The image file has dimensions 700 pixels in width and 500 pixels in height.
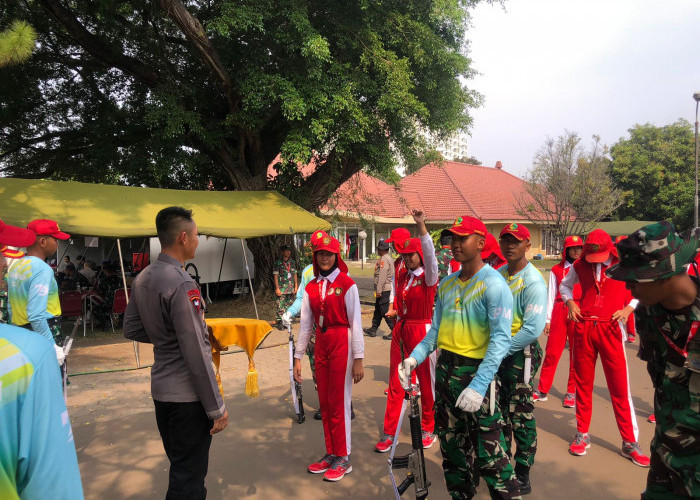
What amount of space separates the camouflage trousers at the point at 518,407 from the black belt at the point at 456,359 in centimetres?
83

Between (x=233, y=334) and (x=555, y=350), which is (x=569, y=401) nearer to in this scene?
(x=555, y=350)

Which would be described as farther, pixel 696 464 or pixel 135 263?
pixel 135 263

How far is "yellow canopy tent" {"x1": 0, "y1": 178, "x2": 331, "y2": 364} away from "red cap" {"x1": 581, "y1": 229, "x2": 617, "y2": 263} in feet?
22.1

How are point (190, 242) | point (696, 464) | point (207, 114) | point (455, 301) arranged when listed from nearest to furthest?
1. point (696, 464)
2. point (190, 242)
3. point (455, 301)
4. point (207, 114)

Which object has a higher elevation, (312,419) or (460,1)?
(460,1)

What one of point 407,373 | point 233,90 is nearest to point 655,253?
point 407,373

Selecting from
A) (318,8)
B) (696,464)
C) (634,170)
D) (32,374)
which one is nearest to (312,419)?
(696,464)

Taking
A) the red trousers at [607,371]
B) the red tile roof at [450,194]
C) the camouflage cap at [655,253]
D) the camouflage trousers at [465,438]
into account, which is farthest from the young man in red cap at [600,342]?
the red tile roof at [450,194]

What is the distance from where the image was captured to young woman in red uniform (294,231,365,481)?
392 cm

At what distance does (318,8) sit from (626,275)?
413 inches

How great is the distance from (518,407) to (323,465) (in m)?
1.70

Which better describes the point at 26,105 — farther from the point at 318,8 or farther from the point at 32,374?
the point at 32,374

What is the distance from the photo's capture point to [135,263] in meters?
14.2

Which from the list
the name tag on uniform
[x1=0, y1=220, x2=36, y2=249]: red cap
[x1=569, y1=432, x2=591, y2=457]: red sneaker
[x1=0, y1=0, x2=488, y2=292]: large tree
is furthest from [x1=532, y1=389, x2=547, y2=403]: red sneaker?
[x1=0, y1=0, x2=488, y2=292]: large tree
